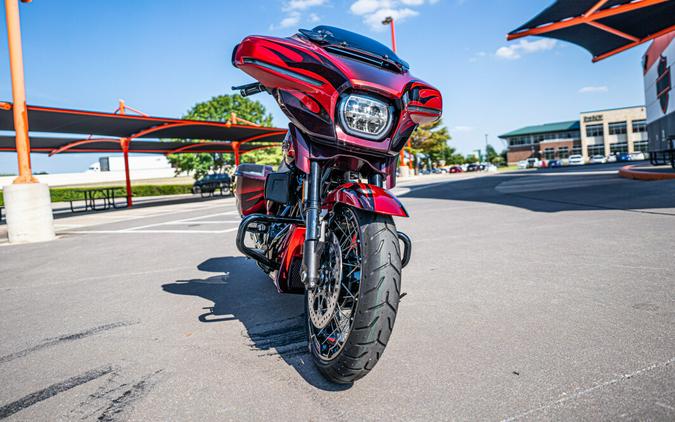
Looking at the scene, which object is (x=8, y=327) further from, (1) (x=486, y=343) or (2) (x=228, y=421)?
(1) (x=486, y=343)

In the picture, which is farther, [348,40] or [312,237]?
[348,40]

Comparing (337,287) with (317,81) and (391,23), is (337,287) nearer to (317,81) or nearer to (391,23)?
(317,81)

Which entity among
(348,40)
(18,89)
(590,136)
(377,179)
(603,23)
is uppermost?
(590,136)

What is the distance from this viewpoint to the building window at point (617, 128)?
80.2 m

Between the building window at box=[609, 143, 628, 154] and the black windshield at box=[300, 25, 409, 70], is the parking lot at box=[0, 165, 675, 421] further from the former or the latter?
the building window at box=[609, 143, 628, 154]

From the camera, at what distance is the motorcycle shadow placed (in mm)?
2787

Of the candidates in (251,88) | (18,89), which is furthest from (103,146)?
(251,88)

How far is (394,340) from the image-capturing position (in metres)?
2.94

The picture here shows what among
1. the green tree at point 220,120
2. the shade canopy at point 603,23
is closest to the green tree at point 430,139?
the green tree at point 220,120

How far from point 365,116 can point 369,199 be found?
51cm

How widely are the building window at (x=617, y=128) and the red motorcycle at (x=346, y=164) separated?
9233 centimetres

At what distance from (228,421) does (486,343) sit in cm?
158

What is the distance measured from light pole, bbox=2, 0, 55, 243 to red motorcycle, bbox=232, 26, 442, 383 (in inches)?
341

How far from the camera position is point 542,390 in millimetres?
2193
